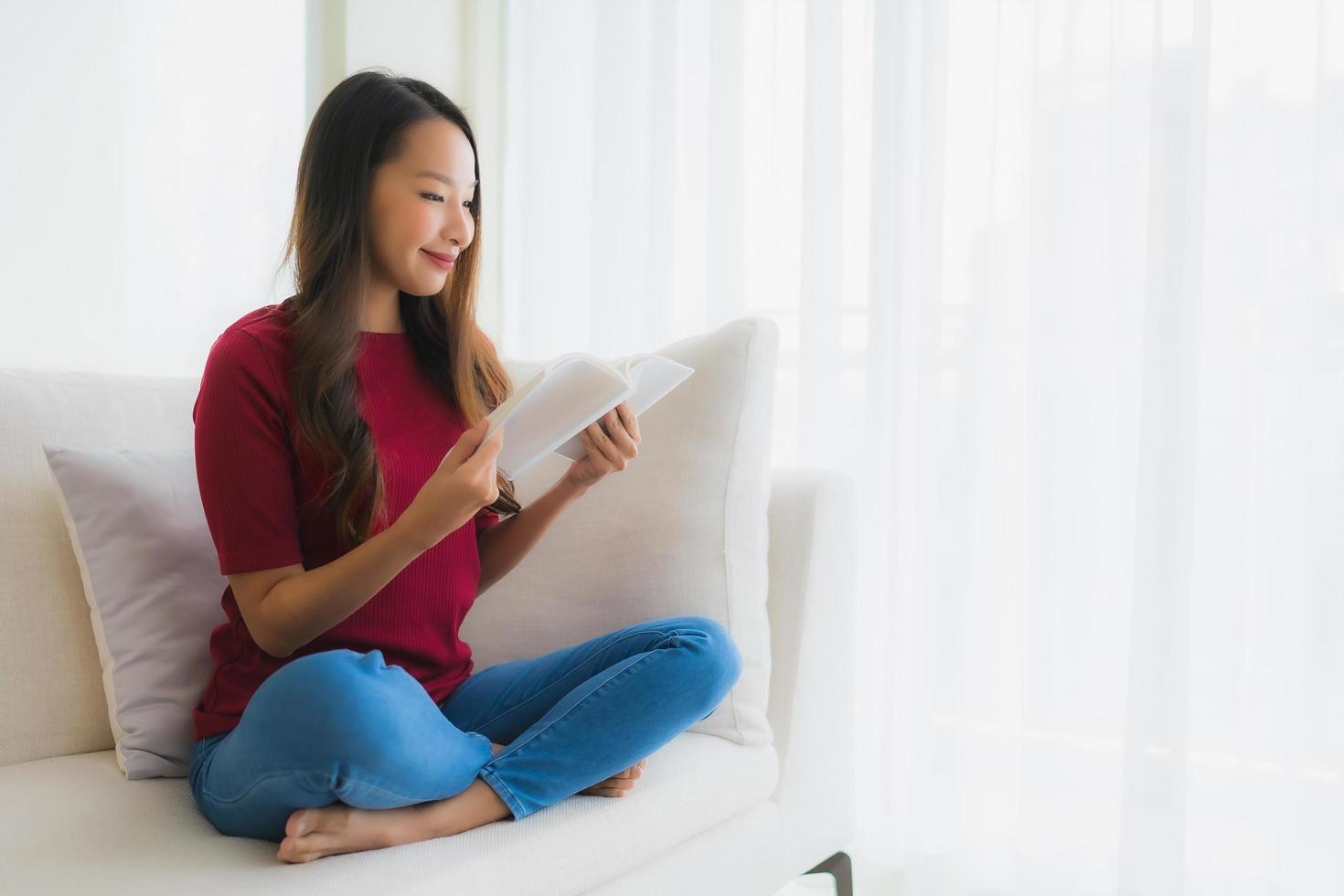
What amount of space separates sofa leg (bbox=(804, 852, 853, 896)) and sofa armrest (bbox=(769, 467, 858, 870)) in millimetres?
23

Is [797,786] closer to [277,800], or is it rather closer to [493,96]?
[277,800]

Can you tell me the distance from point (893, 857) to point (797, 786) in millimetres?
607

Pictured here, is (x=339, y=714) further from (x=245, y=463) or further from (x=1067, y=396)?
(x=1067, y=396)

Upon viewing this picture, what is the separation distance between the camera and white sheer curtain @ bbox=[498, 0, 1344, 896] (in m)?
1.57

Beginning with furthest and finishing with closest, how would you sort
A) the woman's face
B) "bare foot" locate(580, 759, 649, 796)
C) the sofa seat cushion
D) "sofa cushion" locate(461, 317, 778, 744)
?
"sofa cushion" locate(461, 317, 778, 744), the woman's face, "bare foot" locate(580, 759, 649, 796), the sofa seat cushion

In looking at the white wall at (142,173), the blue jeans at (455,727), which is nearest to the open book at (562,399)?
the blue jeans at (455,727)

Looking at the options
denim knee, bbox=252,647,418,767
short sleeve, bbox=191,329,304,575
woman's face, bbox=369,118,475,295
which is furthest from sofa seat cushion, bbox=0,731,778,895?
woman's face, bbox=369,118,475,295

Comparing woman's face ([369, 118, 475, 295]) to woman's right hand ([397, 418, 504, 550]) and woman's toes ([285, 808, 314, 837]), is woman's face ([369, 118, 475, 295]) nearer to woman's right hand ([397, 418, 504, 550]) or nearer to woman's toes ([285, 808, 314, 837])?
woman's right hand ([397, 418, 504, 550])

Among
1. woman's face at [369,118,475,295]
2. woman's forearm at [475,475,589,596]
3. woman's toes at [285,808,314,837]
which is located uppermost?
woman's face at [369,118,475,295]

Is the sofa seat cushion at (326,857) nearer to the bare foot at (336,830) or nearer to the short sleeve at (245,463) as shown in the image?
the bare foot at (336,830)

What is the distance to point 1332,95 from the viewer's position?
60.1 inches

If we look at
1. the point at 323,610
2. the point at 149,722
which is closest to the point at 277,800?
the point at 323,610

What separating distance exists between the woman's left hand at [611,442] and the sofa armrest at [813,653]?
1.16ft

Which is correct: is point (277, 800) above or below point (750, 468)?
below
